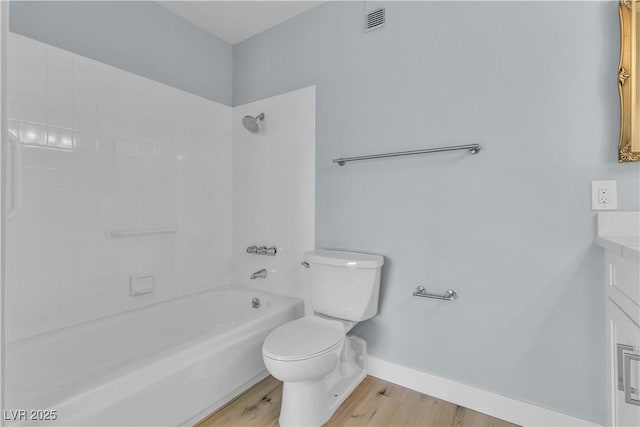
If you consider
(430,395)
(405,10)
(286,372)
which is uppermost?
(405,10)

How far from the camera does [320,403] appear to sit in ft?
4.86

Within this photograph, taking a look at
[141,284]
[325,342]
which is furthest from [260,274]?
[325,342]

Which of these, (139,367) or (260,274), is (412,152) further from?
(139,367)

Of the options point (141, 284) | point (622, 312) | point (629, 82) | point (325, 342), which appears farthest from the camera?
point (141, 284)

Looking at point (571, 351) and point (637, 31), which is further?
point (571, 351)

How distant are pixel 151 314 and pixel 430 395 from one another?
1714 mm

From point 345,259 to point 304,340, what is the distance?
47 cm

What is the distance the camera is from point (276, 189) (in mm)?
2281

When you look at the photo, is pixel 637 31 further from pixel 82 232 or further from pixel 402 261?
pixel 82 232

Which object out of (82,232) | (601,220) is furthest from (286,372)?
(601,220)

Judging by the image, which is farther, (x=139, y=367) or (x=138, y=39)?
(x=138, y=39)

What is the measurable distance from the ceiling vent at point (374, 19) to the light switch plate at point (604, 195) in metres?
1.37

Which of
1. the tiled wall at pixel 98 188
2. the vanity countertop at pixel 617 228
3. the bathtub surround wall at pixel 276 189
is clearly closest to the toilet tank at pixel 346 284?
the bathtub surround wall at pixel 276 189

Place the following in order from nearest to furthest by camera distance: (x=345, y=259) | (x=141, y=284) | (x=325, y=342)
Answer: (x=325, y=342) < (x=345, y=259) < (x=141, y=284)
